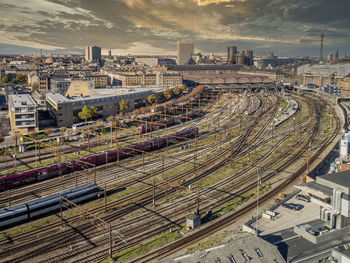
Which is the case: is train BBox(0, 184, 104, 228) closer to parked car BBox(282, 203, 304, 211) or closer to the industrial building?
parked car BBox(282, 203, 304, 211)

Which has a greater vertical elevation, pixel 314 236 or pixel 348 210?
pixel 348 210

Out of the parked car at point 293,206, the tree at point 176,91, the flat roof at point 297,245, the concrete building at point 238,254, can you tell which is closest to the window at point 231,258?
the concrete building at point 238,254

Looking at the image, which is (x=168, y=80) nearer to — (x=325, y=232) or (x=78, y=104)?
(x=78, y=104)

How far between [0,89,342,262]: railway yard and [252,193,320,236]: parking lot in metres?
2.97

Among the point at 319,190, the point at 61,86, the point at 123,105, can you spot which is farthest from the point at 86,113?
the point at 319,190

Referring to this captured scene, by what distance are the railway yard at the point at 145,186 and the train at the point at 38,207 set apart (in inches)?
6.8

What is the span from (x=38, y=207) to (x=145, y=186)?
35.3ft

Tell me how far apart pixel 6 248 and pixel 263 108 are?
74627 mm

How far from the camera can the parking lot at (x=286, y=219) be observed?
2307 centimetres

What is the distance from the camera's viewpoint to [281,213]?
2542 cm

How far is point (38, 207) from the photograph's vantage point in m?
26.6

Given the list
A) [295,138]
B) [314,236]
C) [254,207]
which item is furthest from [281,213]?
[295,138]

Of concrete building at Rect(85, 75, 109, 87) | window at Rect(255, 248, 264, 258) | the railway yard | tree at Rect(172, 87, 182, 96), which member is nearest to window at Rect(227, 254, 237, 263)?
window at Rect(255, 248, 264, 258)

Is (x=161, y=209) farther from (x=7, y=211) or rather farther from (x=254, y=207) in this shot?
(x=7, y=211)
